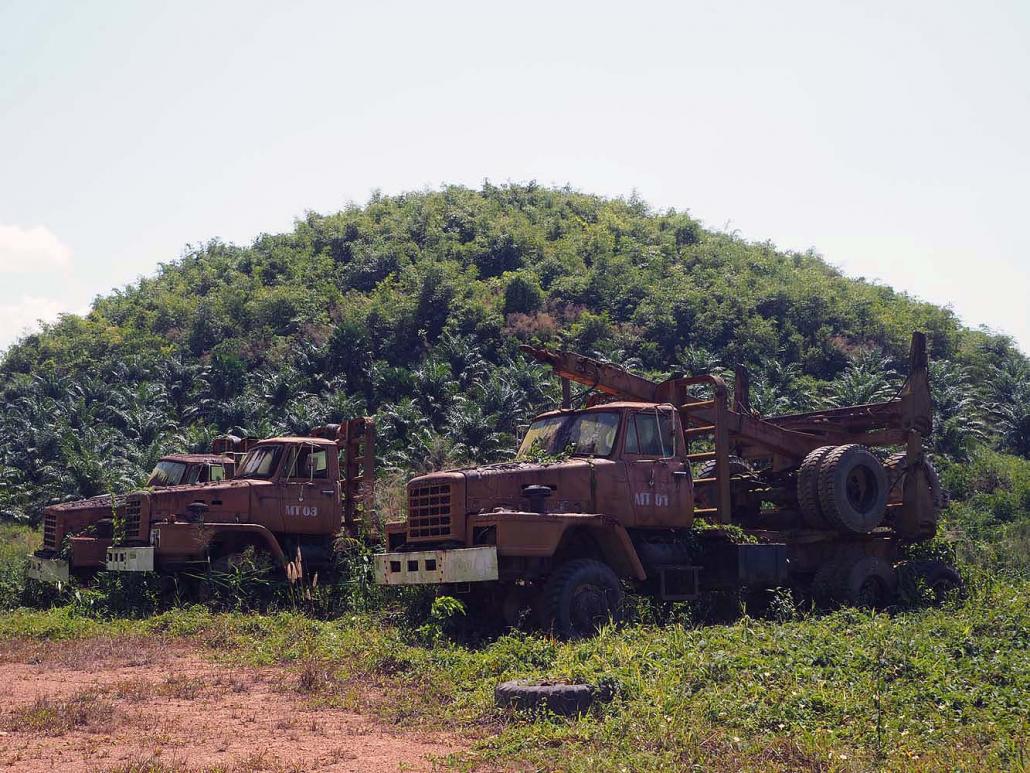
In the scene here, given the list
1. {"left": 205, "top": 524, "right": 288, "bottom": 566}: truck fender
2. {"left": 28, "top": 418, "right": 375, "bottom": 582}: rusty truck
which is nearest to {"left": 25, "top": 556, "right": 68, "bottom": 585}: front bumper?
{"left": 28, "top": 418, "right": 375, "bottom": 582}: rusty truck

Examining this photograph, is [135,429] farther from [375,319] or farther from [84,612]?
[84,612]

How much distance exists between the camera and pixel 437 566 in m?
11.0

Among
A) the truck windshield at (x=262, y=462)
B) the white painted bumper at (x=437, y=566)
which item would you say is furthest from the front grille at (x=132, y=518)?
the white painted bumper at (x=437, y=566)

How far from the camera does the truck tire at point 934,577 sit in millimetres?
14695

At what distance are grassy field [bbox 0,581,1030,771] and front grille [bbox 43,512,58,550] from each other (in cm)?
600

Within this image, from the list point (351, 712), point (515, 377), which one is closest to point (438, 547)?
point (351, 712)

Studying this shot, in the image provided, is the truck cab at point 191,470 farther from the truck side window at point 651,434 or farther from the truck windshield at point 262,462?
the truck side window at point 651,434

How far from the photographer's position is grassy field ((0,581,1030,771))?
261 inches

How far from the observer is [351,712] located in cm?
841

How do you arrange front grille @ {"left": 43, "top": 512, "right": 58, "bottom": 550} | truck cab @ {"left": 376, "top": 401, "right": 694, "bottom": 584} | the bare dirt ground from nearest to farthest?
1. the bare dirt ground
2. truck cab @ {"left": 376, "top": 401, "right": 694, "bottom": 584}
3. front grille @ {"left": 43, "top": 512, "right": 58, "bottom": 550}

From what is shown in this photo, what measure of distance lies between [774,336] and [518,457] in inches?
1245

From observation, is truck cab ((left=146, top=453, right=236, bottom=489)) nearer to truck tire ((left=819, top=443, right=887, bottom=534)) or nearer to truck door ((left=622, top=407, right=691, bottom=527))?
truck door ((left=622, top=407, right=691, bottom=527))

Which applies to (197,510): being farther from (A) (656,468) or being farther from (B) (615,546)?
(A) (656,468)

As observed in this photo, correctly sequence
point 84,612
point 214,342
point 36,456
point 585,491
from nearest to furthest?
1. point 585,491
2. point 84,612
3. point 36,456
4. point 214,342
